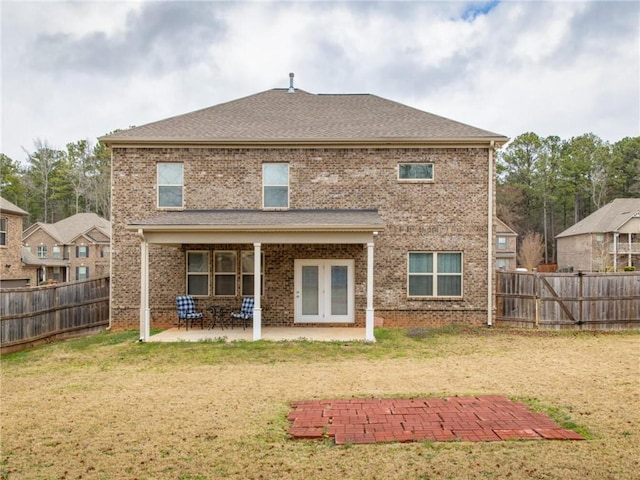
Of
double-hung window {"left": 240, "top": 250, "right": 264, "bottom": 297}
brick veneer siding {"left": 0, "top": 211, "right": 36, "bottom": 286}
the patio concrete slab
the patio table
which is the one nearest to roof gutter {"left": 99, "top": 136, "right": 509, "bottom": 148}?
double-hung window {"left": 240, "top": 250, "right": 264, "bottom": 297}

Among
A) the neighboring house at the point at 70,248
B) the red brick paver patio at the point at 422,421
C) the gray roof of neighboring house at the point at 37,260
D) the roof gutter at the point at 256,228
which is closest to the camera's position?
the red brick paver patio at the point at 422,421

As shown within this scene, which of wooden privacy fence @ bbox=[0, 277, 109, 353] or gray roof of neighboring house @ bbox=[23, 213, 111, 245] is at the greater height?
gray roof of neighboring house @ bbox=[23, 213, 111, 245]

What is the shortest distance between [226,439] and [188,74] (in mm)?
21448

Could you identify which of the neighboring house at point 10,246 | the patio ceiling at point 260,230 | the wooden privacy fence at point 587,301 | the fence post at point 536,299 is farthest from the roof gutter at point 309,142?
the neighboring house at point 10,246

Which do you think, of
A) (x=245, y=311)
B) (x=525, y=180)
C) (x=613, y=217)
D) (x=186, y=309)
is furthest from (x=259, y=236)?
(x=525, y=180)

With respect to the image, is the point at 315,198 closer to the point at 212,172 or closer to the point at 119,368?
the point at 212,172

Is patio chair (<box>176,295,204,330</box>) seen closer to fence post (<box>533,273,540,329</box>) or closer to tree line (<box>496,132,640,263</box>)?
fence post (<box>533,273,540,329</box>)

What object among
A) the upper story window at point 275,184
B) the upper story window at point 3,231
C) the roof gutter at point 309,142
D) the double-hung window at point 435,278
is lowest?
the double-hung window at point 435,278

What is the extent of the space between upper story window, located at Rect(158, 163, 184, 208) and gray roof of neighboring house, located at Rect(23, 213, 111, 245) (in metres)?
30.3

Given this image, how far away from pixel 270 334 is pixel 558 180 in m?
50.9

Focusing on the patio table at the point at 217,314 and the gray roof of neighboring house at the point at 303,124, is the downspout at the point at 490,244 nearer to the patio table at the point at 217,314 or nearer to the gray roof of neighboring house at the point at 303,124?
the gray roof of neighboring house at the point at 303,124

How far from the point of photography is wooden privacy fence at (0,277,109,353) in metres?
11.6

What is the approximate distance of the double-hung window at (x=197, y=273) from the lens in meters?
14.6

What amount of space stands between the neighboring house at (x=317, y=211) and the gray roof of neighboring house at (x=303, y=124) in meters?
0.10
